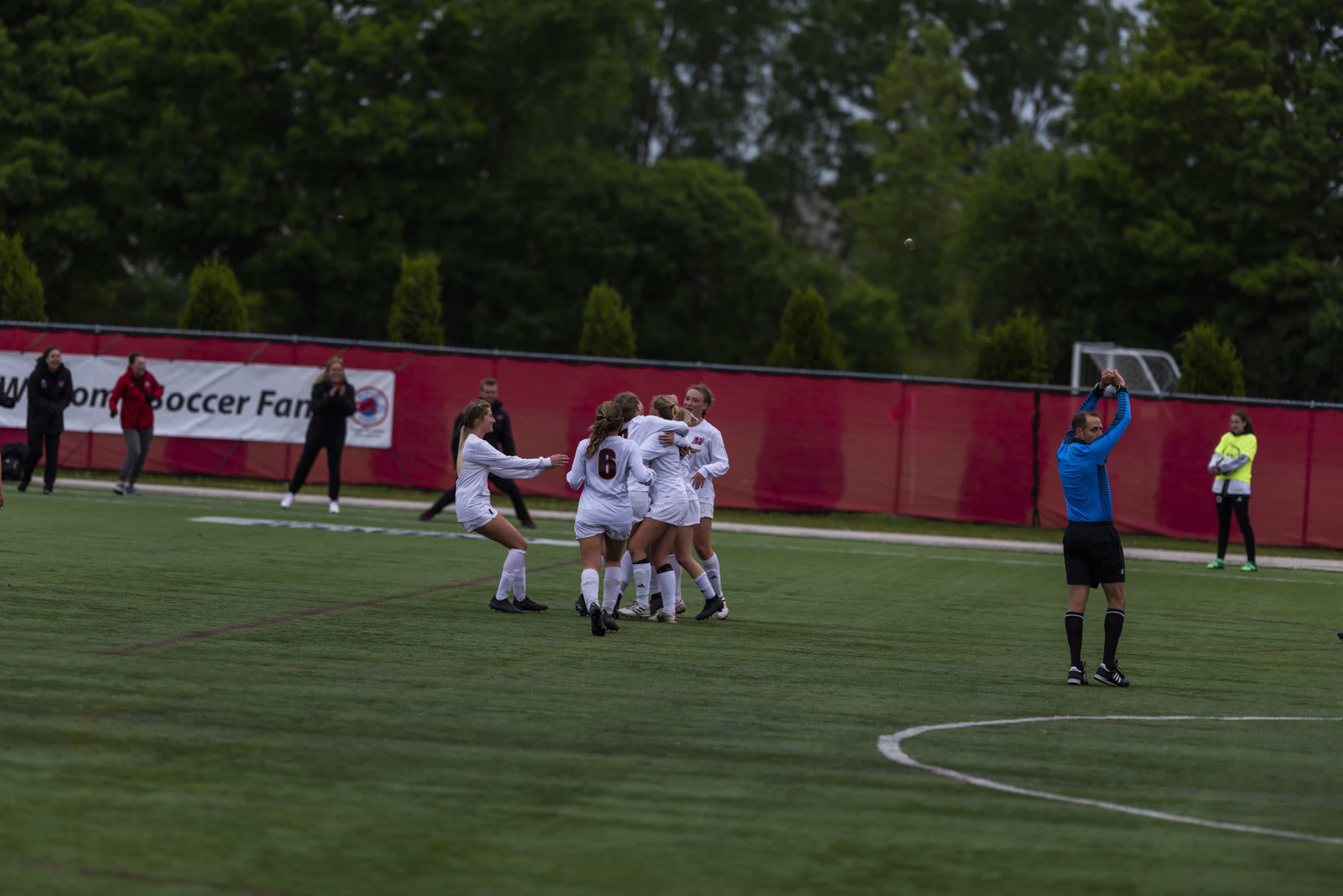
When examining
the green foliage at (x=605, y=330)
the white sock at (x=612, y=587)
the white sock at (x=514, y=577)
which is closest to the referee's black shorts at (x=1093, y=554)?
the white sock at (x=612, y=587)

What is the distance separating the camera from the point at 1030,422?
2334 cm

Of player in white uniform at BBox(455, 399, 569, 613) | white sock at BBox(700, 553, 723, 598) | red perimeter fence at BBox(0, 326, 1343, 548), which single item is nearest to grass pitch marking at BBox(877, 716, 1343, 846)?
white sock at BBox(700, 553, 723, 598)

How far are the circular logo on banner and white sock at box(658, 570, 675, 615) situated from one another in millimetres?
13446

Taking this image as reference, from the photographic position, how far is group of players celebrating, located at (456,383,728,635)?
11.9m

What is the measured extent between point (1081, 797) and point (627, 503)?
5.69 meters

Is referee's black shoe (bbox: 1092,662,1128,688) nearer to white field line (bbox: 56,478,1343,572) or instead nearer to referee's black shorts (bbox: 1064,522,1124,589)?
referee's black shorts (bbox: 1064,522,1124,589)

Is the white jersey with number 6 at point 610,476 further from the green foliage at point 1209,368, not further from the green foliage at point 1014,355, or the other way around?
the green foliage at point 1209,368

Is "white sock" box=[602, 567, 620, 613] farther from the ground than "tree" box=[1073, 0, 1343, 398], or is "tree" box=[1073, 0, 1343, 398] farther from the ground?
"tree" box=[1073, 0, 1343, 398]

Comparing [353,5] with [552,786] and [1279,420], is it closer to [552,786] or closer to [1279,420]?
[1279,420]

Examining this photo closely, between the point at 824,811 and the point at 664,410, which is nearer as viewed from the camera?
the point at 824,811

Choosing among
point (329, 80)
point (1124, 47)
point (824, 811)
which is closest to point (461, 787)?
point (824, 811)

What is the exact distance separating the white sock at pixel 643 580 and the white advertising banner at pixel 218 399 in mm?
12909

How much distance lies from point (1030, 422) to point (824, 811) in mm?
17720

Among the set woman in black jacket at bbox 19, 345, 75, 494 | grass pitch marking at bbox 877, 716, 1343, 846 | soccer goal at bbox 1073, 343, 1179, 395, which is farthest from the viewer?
soccer goal at bbox 1073, 343, 1179, 395
